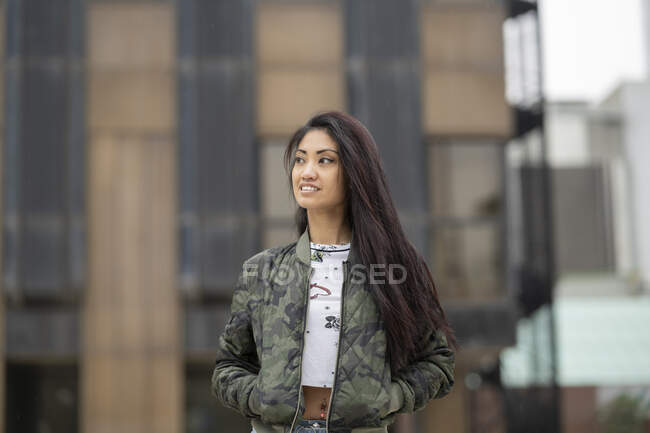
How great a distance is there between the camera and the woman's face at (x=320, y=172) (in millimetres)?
2557

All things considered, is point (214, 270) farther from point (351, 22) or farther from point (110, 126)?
point (351, 22)

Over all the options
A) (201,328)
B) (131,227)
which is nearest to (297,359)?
(201,328)

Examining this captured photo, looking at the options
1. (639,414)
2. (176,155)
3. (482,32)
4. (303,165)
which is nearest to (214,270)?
(176,155)

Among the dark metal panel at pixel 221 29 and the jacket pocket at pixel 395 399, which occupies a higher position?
the dark metal panel at pixel 221 29

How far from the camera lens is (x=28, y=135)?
10320 millimetres

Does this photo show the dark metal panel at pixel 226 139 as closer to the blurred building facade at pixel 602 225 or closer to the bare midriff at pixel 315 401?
the bare midriff at pixel 315 401

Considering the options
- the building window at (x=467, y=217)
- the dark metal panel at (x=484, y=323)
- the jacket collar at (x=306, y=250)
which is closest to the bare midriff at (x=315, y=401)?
the jacket collar at (x=306, y=250)

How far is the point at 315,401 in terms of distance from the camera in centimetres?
246

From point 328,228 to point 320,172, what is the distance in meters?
0.22

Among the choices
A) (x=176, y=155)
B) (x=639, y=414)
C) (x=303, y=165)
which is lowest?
(x=639, y=414)

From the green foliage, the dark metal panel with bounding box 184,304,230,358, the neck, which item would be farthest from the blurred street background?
the neck

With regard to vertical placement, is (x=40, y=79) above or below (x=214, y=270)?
above

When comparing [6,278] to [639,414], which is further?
[639,414]

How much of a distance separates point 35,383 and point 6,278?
2.04 m
